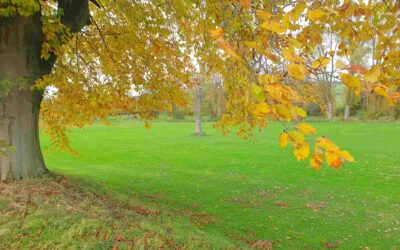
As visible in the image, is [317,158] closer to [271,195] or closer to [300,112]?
[300,112]

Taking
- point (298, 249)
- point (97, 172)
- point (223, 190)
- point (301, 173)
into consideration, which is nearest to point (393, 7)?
point (298, 249)

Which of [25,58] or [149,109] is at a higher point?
[25,58]

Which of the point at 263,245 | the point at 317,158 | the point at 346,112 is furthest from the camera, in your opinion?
the point at 346,112

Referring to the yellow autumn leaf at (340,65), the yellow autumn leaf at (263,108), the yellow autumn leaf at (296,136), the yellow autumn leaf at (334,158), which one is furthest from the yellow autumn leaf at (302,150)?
the yellow autumn leaf at (340,65)

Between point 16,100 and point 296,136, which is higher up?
point 16,100

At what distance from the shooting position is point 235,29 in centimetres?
450

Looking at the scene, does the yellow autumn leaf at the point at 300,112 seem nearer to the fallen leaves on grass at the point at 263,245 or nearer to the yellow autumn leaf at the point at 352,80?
the yellow autumn leaf at the point at 352,80

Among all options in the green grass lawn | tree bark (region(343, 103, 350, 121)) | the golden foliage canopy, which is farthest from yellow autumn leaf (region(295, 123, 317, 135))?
tree bark (region(343, 103, 350, 121))

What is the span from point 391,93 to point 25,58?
19.7ft

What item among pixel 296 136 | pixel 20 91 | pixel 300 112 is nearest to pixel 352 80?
pixel 300 112

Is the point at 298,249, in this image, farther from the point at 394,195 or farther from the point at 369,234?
the point at 394,195

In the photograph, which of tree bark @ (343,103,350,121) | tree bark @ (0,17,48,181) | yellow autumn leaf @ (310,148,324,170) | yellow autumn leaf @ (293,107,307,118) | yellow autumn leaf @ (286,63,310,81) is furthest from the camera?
tree bark @ (343,103,350,121)

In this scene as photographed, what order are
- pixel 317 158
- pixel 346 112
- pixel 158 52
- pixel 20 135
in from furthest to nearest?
pixel 346 112, pixel 158 52, pixel 20 135, pixel 317 158

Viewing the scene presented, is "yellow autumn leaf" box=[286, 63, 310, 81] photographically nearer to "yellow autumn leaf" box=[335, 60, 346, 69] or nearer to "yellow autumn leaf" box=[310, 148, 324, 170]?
"yellow autumn leaf" box=[335, 60, 346, 69]
